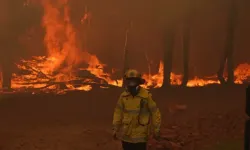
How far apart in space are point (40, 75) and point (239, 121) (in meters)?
5.95

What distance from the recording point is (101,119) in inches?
369

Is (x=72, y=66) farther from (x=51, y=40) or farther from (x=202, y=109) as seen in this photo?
(x=202, y=109)

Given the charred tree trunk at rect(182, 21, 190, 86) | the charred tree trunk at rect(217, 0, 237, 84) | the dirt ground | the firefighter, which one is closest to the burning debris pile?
the dirt ground

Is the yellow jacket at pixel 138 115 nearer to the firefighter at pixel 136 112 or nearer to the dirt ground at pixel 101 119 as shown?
the firefighter at pixel 136 112

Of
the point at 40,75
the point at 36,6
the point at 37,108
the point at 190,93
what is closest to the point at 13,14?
the point at 36,6

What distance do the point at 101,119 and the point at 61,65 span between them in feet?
8.33

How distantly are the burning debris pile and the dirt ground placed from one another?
13.7 inches

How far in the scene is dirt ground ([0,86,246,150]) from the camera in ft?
24.2

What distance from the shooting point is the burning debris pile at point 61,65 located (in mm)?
10609

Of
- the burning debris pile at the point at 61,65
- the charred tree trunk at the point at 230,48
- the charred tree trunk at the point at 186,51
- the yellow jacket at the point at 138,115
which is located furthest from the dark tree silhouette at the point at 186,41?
the yellow jacket at the point at 138,115

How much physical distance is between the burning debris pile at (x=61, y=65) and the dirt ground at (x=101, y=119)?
349 millimetres

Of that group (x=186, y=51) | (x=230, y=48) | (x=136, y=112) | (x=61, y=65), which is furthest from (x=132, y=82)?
(x=230, y=48)

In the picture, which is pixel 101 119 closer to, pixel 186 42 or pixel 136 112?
pixel 186 42

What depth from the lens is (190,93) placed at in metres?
11.1
